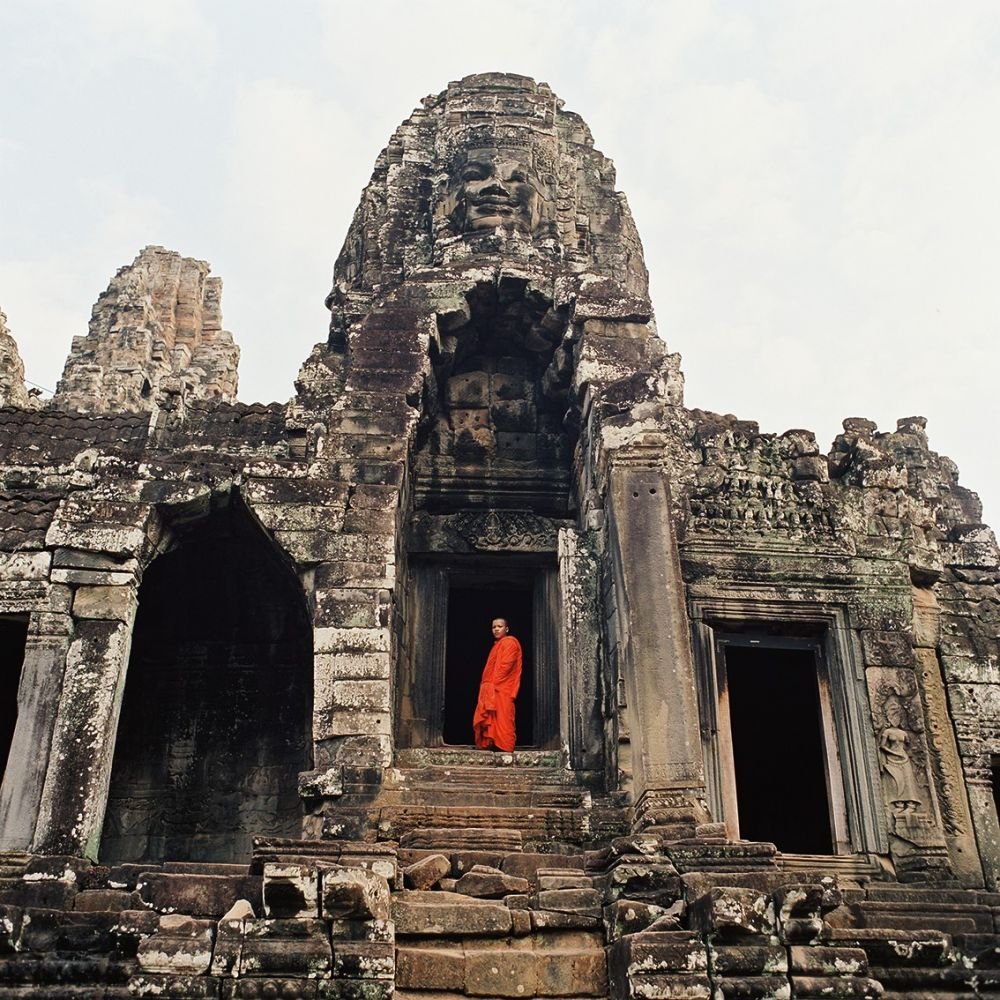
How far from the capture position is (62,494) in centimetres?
1045

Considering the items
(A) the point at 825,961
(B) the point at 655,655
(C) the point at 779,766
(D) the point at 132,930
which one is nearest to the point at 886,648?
(B) the point at 655,655

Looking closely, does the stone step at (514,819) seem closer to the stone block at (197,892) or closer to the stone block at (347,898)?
the stone block at (197,892)

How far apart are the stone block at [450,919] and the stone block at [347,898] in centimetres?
51

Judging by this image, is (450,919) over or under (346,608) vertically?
under

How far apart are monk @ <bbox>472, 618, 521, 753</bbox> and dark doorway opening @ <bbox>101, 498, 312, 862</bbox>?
185 cm

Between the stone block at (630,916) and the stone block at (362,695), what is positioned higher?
the stone block at (362,695)

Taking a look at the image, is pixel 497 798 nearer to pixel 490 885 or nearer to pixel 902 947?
pixel 490 885

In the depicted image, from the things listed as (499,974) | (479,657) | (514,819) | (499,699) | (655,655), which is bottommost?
(499,974)

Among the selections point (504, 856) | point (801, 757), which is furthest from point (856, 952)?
point (801, 757)

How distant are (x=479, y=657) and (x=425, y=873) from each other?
21.5 feet

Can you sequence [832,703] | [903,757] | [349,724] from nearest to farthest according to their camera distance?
[349,724] < [903,757] < [832,703]

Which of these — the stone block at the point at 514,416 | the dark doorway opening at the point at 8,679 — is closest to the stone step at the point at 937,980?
the stone block at the point at 514,416

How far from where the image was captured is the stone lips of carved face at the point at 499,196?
13.0 meters

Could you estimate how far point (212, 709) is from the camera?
12062mm
